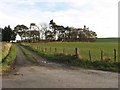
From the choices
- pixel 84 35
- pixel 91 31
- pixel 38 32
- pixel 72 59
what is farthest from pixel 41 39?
pixel 72 59

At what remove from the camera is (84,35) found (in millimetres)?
133375

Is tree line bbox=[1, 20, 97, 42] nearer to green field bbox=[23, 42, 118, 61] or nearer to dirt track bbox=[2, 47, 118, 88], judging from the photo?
green field bbox=[23, 42, 118, 61]

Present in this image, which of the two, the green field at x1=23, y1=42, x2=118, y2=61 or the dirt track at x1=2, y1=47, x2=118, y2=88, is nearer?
the dirt track at x1=2, y1=47, x2=118, y2=88

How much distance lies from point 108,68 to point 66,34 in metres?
114

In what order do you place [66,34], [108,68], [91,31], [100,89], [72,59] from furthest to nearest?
[91,31] → [66,34] → [72,59] → [108,68] → [100,89]

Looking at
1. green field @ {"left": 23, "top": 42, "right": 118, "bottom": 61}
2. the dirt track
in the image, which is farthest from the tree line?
the dirt track

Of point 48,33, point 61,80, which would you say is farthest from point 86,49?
point 48,33

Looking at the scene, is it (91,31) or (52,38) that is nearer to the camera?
(52,38)

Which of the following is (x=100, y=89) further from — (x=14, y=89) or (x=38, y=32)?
(x=38, y=32)

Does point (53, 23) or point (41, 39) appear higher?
point (53, 23)

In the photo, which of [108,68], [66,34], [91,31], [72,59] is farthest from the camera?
[91,31]

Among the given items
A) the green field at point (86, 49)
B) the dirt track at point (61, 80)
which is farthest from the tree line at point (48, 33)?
the dirt track at point (61, 80)

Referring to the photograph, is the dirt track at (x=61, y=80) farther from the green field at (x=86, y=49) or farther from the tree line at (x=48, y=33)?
the tree line at (x=48, y=33)

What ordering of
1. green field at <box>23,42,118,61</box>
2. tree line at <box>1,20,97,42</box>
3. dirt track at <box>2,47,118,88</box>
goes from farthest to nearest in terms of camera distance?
tree line at <box>1,20,97,42</box>, green field at <box>23,42,118,61</box>, dirt track at <box>2,47,118,88</box>
